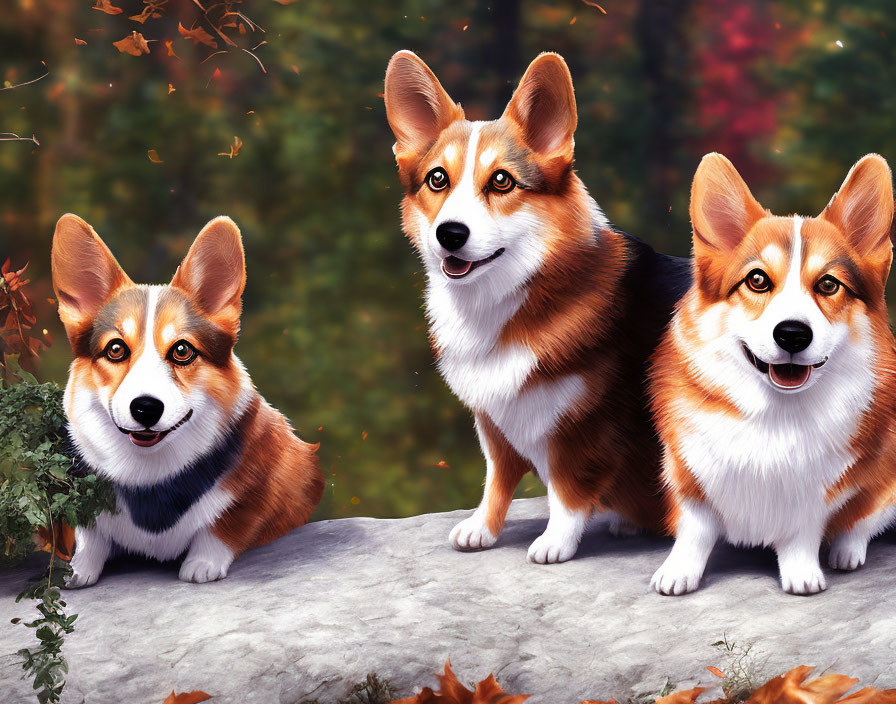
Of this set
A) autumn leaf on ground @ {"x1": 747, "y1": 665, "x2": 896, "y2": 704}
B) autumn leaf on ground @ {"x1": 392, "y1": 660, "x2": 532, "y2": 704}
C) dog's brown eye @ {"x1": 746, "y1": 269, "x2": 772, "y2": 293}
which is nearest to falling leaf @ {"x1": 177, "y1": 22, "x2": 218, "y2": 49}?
dog's brown eye @ {"x1": 746, "y1": 269, "x2": 772, "y2": 293}

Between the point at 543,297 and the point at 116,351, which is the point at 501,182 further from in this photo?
the point at 116,351

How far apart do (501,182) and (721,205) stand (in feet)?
2.03

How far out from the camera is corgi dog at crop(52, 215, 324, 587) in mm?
2939

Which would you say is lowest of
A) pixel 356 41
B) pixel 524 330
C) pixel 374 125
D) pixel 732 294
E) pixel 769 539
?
pixel 769 539

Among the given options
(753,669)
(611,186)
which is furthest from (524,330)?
(753,669)

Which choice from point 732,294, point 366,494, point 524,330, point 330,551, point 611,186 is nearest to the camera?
point 732,294

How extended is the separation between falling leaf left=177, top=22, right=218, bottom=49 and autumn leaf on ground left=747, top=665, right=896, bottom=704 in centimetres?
283

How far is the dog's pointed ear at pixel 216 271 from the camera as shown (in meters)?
3.03

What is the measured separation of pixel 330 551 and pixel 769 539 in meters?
1.36

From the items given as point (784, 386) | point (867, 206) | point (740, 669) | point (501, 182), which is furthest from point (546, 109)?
point (740, 669)

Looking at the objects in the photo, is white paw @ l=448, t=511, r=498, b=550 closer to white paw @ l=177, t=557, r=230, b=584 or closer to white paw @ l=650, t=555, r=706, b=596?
white paw @ l=650, t=555, r=706, b=596

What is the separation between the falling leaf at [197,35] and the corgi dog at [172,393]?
0.99 m

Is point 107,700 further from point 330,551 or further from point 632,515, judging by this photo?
point 632,515

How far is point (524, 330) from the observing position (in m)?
2.95
